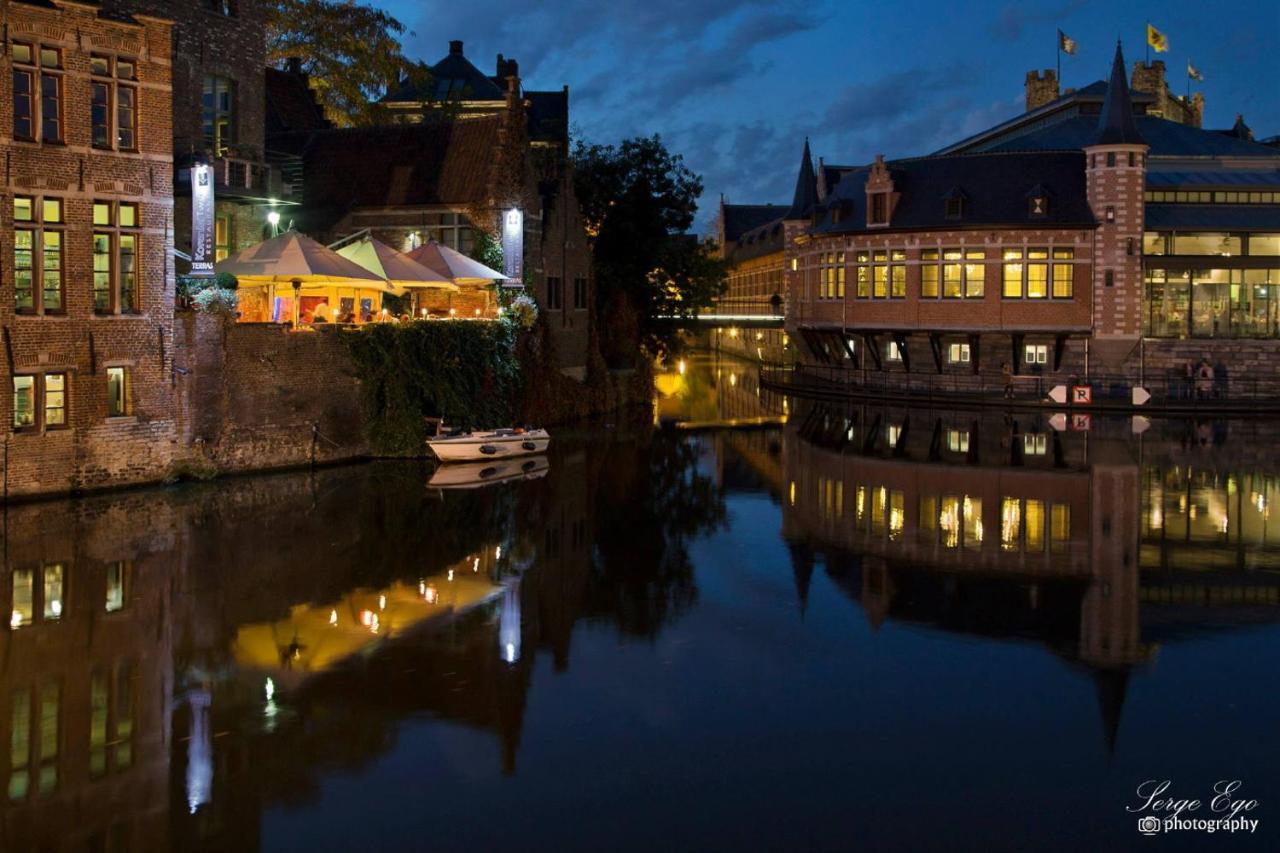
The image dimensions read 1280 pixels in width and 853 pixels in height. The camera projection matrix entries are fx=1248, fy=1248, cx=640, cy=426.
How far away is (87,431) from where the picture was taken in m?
24.3

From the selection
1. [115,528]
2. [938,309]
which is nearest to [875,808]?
[115,528]

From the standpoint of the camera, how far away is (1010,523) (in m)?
23.6

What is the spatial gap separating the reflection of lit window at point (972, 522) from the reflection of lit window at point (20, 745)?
1483 centimetres

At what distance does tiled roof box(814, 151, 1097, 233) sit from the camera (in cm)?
5041

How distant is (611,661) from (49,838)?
6615mm

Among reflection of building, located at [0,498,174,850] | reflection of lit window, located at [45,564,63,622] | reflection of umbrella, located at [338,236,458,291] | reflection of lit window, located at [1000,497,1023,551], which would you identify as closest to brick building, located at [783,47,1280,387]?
A: reflection of umbrella, located at [338,236,458,291]

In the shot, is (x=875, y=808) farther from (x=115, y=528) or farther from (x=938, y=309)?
(x=938, y=309)

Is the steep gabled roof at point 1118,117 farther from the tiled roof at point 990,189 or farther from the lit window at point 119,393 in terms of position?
the lit window at point 119,393

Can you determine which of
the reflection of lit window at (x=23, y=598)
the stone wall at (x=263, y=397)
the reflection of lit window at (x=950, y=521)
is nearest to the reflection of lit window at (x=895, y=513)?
the reflection of lit window at (x=950, y=521)

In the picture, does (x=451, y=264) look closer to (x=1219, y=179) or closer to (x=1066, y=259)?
(x=1066, y=259)

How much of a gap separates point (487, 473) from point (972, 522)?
37.1ft

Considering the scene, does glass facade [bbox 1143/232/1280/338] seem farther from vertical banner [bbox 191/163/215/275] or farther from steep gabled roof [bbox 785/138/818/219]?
vertical banner [bbox 191/163/215/275]

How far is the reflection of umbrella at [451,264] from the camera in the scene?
115 feet

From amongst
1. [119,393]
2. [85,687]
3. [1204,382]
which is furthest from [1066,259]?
[85,687]
